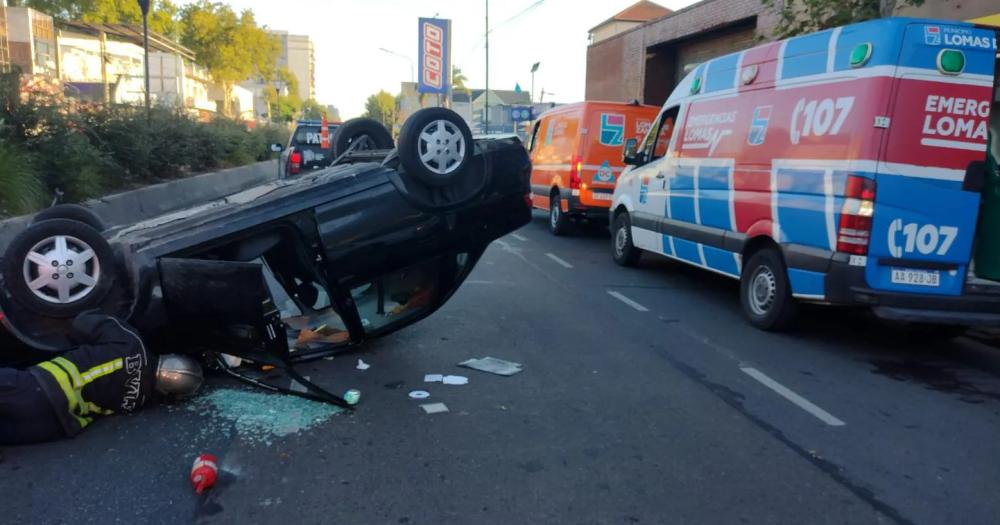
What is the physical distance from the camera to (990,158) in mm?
6051

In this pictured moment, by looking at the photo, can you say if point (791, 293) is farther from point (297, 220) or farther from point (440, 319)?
point (297, 220)

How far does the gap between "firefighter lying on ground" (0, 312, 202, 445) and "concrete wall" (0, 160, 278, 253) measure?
3.36 meters

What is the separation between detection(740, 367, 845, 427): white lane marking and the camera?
4598mm

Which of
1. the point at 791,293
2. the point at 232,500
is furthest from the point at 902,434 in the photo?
the point at 232,500

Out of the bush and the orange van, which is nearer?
the bush

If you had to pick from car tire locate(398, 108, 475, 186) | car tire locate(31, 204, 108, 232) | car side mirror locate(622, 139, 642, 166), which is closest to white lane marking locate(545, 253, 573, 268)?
car side mirror locate(622, 139, 642, 166)

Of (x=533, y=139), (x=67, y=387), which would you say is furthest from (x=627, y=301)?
(x=533, y=139)

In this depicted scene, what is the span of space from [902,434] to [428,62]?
103 ft

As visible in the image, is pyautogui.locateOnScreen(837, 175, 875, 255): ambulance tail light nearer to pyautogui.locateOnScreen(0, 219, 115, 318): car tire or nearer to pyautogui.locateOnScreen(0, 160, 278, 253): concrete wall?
pyautogui.locateOnScreen(0, 219, 115, 318): car tire

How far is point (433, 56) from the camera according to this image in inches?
1320

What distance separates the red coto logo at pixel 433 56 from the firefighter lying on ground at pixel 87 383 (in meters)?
30.4

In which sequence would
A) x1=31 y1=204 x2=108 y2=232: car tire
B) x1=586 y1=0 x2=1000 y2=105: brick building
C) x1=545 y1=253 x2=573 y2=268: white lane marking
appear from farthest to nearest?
x1=586 y1=0 x2=1000 y2=105: brick building → x1=545 y1=253 x2=573 y2=268: white lane marking → x1=31 y1=204 x2=108 y2=232: car tire

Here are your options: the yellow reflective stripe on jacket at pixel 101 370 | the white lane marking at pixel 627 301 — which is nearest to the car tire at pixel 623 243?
the white lane marking at pixel 627 301

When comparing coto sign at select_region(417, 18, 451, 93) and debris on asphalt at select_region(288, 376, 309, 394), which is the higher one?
coto sign at select_region(417, 18, 451, 93)
